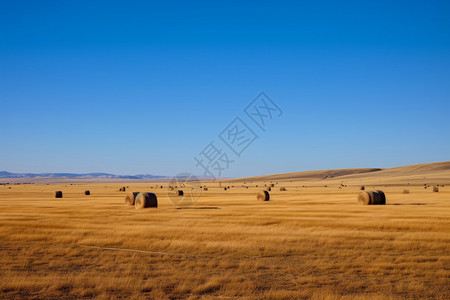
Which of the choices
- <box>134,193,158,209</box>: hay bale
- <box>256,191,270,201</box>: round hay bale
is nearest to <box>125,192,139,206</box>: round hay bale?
<box>134,193,158,209</box>: hay bale

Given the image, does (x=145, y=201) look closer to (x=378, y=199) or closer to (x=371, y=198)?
(x=371, y=198)

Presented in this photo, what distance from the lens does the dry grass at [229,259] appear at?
1028 centimetres

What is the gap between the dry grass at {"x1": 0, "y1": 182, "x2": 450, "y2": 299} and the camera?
405 inches

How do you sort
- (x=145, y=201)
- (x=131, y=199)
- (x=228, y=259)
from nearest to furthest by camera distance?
1. (x=228, y=259)
2. (x=145, y=201)
3. (x=131, y=199)

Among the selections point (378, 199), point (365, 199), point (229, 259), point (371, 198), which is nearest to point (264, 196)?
point (365, 199)

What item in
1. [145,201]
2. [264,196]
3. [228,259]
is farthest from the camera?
[264,196]

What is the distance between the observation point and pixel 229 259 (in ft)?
45.8

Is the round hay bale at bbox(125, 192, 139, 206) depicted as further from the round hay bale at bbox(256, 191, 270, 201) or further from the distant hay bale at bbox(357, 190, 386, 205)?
the distant hay bale at bbox(357, 190, 386, 205)

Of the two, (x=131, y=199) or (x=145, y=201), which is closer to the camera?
(x=145, y=201)

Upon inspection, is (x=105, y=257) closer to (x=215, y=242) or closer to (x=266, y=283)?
(x=215, y=242)

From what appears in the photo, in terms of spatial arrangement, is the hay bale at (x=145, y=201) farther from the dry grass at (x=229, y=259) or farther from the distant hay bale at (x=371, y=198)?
the distant hay bale at (x=371, y=198)

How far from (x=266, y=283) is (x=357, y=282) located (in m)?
2.21

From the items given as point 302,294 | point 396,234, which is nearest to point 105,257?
point 302,294

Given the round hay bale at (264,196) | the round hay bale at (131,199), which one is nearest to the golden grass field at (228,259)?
the round hay bale at (131,199)
